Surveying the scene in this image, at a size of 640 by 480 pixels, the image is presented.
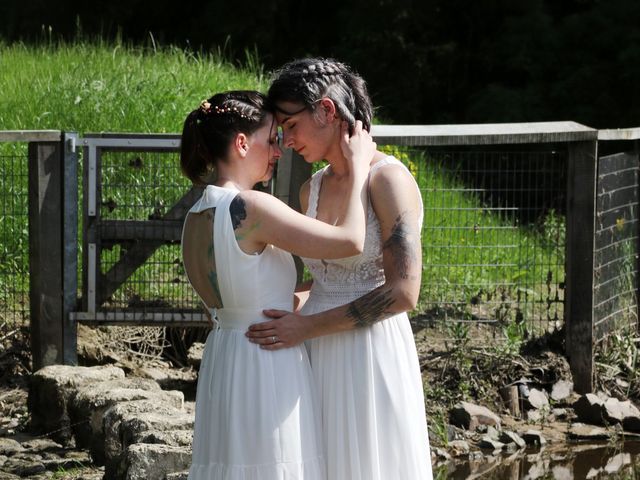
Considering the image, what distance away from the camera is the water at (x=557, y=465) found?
5613mm

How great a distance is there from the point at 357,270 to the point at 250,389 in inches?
20.9

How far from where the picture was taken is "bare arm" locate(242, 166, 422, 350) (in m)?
3.28

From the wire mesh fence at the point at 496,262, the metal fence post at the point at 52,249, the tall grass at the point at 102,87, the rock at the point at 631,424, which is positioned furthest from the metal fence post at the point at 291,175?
the tall grass at the point at 102,87

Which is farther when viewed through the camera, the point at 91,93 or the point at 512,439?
the point at 91,93

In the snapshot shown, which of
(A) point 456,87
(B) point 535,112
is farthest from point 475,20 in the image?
(B) point 535,112

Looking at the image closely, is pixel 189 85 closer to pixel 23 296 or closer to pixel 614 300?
pixel 23 296

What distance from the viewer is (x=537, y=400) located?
643 cm

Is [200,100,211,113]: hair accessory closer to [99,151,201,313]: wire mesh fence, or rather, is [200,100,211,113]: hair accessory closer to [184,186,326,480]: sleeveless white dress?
[184,186,326,480]: sleeveless white dress

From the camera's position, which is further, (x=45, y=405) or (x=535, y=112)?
(x=535, y=112)

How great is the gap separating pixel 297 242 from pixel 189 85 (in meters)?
6.94

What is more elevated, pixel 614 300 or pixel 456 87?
pixel 456 87

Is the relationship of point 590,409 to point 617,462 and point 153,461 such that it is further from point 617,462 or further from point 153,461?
point 153,461

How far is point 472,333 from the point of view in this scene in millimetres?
6699

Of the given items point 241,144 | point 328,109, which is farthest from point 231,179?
point 328,109
